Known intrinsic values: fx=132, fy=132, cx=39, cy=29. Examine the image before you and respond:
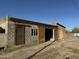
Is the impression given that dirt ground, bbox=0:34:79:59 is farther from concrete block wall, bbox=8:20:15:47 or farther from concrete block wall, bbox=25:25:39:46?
concrete block wall, bbox=25:25:39:46

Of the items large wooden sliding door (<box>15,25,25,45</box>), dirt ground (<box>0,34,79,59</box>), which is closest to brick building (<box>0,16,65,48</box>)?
large wooden sliding door (<box>15,25,25,45</box>)

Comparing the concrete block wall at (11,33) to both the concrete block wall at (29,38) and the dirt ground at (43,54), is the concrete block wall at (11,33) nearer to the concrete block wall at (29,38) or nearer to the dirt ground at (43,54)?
the dirt ground at (43,54)

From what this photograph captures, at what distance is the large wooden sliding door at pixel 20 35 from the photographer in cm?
1698

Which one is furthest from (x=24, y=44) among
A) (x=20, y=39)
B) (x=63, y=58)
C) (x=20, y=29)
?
(x=63, y=58)

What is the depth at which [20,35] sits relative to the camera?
17.5 m

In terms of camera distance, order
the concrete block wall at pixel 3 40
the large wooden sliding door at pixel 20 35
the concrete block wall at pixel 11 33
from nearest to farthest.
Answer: the concrete block wall at pixel 3 40
the concrete block wall at pixel 11 33
the large wooden sliding door at pixel 20 35

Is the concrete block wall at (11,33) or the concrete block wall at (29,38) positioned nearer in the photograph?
the concrete block wall at (11,33)

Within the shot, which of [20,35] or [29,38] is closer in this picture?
[20,35]

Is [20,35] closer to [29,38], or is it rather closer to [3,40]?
[29,38]

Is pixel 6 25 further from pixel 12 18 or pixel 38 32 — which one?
pixel 38 32

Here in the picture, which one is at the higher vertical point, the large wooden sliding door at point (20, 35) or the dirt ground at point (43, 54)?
the large wooden sliding door at point (20, 35)

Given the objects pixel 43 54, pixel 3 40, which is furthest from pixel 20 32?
pixel 43 54

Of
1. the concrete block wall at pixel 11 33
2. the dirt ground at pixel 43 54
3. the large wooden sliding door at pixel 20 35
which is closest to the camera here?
the dirt ground at pixel 43 54

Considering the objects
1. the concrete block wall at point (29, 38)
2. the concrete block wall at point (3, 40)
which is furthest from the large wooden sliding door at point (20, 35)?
the concrete block wall at point (3, 40)
